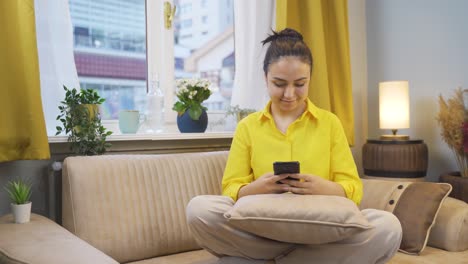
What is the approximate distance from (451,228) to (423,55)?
4.04 ft

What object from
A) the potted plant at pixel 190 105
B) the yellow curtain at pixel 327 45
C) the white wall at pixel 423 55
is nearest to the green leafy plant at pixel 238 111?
the potted plant at pixel 190 105

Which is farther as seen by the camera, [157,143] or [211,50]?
[211,50]

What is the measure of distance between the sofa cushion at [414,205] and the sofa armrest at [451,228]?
0.07m

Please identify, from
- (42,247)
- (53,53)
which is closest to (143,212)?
A: (42,247)

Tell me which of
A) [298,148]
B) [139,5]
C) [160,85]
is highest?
[139,5]

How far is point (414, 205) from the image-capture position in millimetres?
1791

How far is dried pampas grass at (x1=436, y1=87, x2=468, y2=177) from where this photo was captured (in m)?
2.17

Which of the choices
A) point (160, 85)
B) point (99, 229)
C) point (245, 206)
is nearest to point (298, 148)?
point (245, 206)

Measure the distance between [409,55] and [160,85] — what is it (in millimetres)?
1556

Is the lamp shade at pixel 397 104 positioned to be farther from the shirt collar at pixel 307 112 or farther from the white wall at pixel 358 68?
the shirt collar at pixel 307 112

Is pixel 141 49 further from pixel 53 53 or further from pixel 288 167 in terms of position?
pixel 288 167

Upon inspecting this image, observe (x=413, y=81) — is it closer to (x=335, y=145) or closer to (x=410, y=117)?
(x=410, y=117)

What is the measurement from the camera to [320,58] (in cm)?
249

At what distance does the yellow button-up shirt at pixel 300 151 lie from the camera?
1497mm
